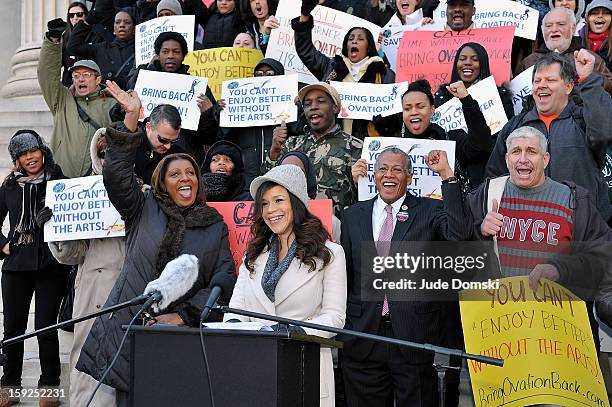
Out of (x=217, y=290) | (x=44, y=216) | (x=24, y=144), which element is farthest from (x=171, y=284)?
(x=24, y=144)

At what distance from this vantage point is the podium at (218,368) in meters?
4.67

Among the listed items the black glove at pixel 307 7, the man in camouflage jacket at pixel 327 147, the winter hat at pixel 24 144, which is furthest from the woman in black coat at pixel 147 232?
the black glove at pixel 307 7

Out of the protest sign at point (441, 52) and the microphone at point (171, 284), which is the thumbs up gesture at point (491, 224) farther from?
the protest sign at point (441, 52)

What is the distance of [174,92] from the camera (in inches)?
386

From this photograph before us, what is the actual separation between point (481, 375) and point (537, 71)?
2.20 meters

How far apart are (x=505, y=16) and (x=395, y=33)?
3.39ft

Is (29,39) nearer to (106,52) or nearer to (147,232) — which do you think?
(106,52)

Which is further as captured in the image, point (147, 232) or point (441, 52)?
point (441, 52)

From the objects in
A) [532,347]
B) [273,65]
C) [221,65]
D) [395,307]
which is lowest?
[532,347]

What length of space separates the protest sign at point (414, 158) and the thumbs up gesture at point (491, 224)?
4.24 ft

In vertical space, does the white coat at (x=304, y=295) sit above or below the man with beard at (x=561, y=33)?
below

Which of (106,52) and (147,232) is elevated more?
(106,52)

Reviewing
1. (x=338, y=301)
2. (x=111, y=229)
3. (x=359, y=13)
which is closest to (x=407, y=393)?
(x=338, y=301)

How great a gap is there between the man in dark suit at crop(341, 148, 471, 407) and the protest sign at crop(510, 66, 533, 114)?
2381 millimetres
